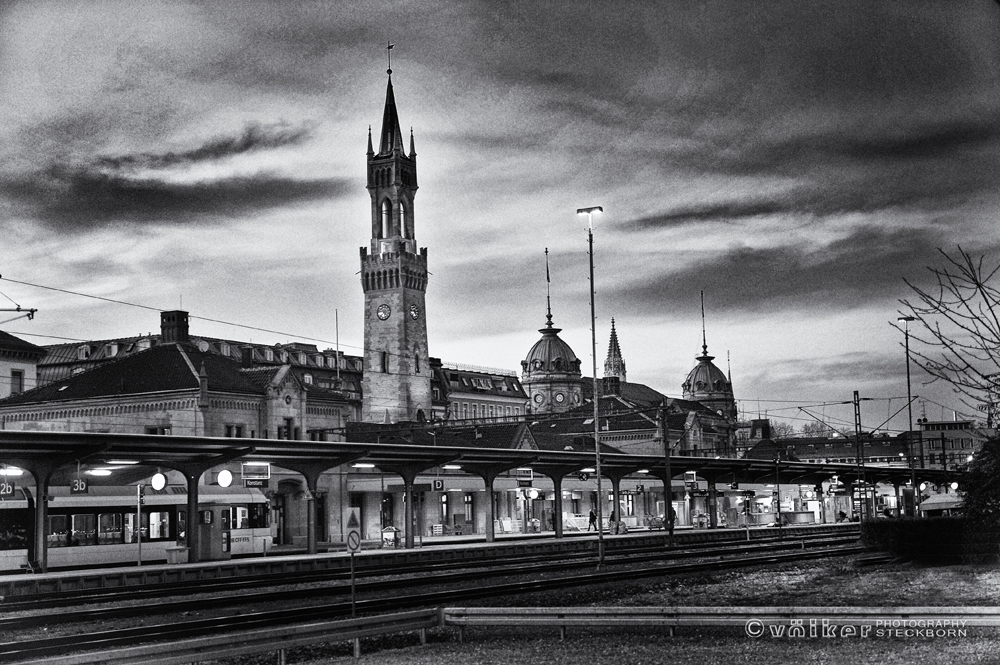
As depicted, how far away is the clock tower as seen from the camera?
11219 centimetres

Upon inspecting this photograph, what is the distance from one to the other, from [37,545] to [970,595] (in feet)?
102

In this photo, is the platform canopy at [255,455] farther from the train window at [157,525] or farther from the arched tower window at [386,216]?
the arched tower window at [386,216]

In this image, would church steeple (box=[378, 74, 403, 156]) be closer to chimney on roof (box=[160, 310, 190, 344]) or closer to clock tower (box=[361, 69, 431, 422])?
clock tower (box=[361, 69, 431, 422])

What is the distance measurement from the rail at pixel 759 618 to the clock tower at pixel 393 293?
288 feet

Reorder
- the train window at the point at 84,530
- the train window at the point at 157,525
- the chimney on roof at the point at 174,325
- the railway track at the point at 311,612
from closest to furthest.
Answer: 1. the railway track at the point at 311,612
2. the train window at the point at 84,530
3. the train window at the point at 157,525
4. the chimney on roof at the point at 174,325

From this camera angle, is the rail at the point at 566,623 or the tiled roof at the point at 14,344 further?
the tiled roof at the point at 14,344

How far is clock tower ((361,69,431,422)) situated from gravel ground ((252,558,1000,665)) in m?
80.4

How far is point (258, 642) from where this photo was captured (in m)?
19.4

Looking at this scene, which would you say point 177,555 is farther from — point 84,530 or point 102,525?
point 84,530

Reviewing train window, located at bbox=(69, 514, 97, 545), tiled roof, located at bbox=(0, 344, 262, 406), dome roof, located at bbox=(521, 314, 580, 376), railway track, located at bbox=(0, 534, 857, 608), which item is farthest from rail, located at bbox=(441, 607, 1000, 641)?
dome roof, located at bbox=(521, 314, 580, 376)

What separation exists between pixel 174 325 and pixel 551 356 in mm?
88393

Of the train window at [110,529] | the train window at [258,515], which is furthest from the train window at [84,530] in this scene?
the train window at [258,515]

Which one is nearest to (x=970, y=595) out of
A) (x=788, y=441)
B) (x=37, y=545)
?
(x=37, y=545)

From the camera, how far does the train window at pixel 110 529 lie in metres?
46.7
